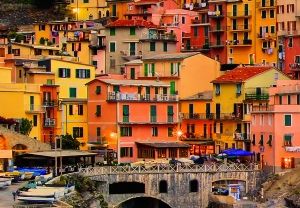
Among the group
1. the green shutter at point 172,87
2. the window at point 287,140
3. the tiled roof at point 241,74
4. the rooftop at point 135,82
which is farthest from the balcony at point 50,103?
the window at point 287,140

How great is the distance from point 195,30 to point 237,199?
128 feet

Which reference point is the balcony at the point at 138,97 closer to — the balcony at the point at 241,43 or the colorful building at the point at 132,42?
the colorful building at the point at 132,42

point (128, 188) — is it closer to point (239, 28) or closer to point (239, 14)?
point (239, 28)

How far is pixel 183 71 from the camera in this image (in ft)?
374

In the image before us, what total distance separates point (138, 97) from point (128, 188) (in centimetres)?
1190

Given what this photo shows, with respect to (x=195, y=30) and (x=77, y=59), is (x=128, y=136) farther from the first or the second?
(x=195, y=30)

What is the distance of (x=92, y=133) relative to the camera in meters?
106

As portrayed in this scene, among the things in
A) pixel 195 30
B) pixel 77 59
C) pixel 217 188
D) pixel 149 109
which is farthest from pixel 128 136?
pixel 195 30

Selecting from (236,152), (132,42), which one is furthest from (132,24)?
(236,152)

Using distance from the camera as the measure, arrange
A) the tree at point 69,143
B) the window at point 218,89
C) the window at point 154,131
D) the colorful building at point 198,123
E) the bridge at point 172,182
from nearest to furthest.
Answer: the bridge at point 172,182, the tree at point 69,143, the window at point 154,131, the colorful building at point 198,123, the window at point 218,89

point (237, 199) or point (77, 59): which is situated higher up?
point (77, 59)

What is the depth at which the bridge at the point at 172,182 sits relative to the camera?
94500 millimetres

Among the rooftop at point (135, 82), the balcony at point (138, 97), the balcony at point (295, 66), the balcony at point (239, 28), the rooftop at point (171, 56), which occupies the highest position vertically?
the balcony at point (239, 28)

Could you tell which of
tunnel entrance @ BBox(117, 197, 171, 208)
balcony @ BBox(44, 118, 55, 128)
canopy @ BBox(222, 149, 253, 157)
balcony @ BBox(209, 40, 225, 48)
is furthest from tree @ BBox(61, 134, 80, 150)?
balcony @ BBox(209, 40, 225, 48)
